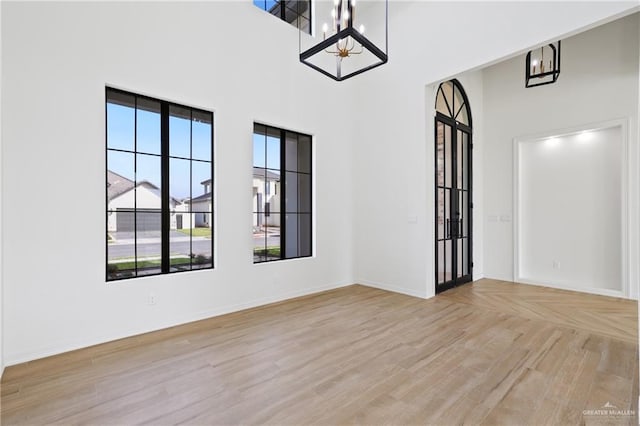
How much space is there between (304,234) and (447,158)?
8.68 feet

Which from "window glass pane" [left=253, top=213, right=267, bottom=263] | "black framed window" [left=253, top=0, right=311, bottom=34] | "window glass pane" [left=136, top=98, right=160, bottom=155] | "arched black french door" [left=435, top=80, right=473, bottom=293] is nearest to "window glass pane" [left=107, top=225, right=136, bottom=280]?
"window glass pane" [left=136, top=98, right=160, bottom=155]

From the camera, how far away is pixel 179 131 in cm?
367

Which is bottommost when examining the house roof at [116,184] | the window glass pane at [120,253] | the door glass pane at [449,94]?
the window glass pane at [120,253]

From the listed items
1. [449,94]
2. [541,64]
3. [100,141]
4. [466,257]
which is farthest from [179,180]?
[541,64]

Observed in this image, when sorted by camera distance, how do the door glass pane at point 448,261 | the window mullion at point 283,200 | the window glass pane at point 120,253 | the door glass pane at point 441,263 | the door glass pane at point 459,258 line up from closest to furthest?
1. the window glass pane at point 120,253
2. the window mullion at point 283,200
3. the door glass pane at point 441,263
4. the door glass pane at point 448,261
5. the door glass pane at point 459,258

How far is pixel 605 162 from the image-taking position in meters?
4.71

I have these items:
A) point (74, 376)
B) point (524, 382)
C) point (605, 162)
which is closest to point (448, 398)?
point (524, 382)

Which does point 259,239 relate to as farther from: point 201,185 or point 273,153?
point 273,153

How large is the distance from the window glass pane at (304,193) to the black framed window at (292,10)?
2368mm

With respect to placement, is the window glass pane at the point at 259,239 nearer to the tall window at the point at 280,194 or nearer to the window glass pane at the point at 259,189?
the tall window at the point at 280,194

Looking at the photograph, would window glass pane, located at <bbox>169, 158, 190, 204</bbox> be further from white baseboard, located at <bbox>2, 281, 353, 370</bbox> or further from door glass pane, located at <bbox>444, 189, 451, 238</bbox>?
door glass pane, located at <bbox>444, 189, 451, 238</bbox>

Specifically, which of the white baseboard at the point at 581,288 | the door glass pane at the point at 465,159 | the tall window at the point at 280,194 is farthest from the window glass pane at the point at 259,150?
the white baseboard at the point at 581,288

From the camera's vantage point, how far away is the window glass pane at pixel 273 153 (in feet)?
14.8

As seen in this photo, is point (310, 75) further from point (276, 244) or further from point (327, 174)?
point (276, 244)
